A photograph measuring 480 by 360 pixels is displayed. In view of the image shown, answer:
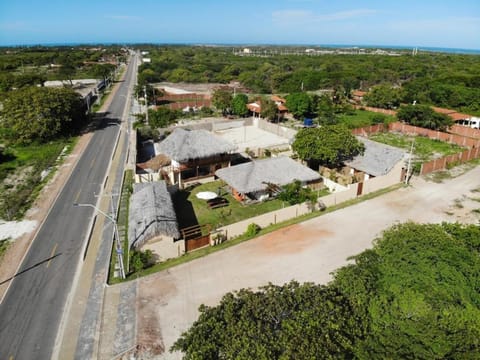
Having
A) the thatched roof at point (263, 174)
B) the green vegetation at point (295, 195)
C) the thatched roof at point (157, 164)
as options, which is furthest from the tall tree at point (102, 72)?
the green vegetation at point (295, 195)

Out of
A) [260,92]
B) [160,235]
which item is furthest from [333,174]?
[260,92]

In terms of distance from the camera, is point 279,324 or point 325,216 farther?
point 325,216

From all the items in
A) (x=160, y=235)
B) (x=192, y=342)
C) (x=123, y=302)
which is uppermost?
(x=192, y=342)

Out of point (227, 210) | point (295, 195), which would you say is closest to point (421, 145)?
point (295, 195)

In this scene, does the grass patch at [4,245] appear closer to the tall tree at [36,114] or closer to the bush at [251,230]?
the bush at [251,230]

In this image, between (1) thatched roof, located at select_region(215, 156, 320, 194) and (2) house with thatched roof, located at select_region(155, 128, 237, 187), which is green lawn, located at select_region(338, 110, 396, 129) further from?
(2) house with thatched roof, located at select_region(155, 128, 237, 187)

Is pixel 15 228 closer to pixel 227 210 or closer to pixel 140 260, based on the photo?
pixel 140 260

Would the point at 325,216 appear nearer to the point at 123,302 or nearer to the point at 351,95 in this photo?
the point at 123,302
